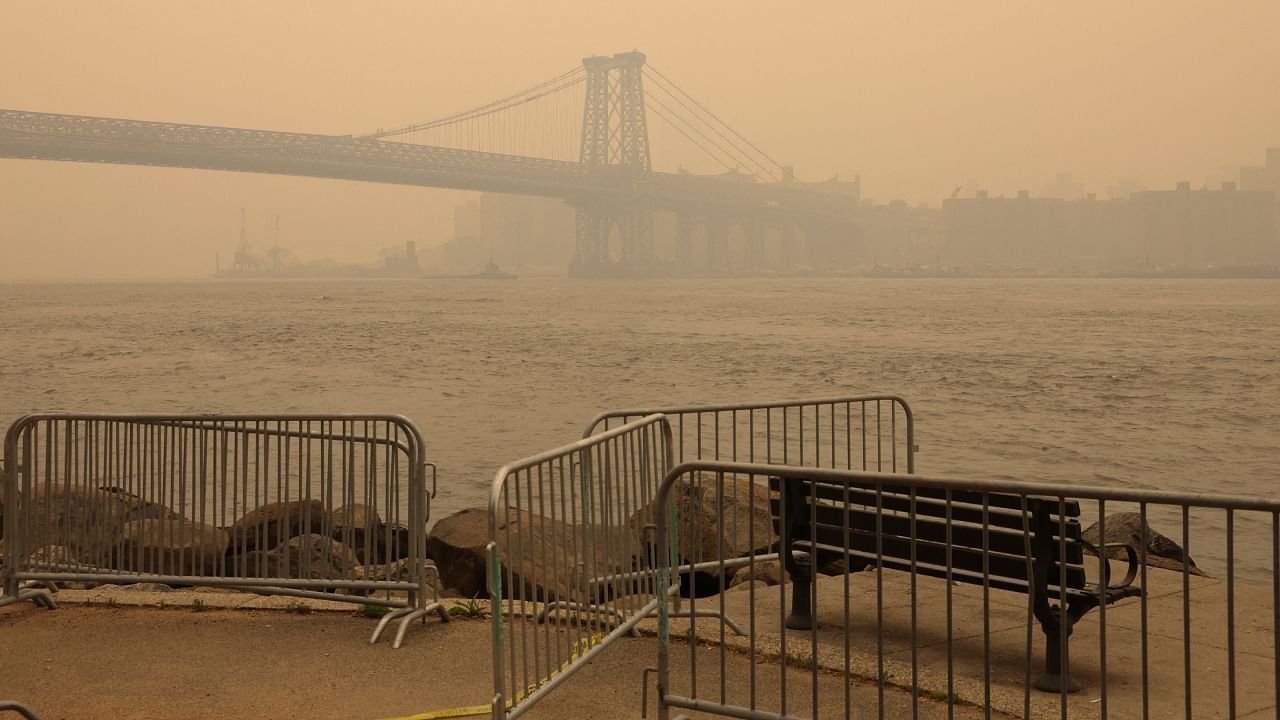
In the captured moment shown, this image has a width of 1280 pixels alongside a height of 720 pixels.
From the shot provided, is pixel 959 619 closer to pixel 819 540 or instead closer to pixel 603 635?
pixel 819 540

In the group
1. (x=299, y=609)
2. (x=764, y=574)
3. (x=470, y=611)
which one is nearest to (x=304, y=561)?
Answer: (x=299, y=609)

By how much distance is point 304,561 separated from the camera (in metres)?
5.87

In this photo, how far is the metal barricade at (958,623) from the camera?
3824 millimetres

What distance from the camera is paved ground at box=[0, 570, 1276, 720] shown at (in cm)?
446

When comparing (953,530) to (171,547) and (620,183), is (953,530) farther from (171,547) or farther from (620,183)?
(620,183)

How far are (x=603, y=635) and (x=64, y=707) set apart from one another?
6.05 ft

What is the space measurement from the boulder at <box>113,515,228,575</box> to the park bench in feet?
8.29

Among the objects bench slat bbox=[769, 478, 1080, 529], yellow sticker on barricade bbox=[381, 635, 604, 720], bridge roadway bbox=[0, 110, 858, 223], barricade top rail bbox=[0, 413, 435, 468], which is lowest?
yellow sticker on barricade bbox=[381, 635, 604, 720]

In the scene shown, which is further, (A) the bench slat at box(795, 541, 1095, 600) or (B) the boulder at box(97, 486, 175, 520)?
(B) the boulder at box(97, 486, 175, 520)

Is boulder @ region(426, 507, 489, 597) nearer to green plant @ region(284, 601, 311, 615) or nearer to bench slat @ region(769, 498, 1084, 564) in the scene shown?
green plant @ region(284, 601, 311, 615)

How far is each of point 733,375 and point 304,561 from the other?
26519 millimetres

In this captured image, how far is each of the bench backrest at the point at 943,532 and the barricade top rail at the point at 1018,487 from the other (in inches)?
5.9

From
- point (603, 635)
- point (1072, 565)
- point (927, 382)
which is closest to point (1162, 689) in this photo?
point (1072, 565)

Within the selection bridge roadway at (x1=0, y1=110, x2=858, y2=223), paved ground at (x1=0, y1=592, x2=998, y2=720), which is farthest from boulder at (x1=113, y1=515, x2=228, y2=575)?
bridge roadway at (x1=0, y1=110, x2=858, y2=223)
